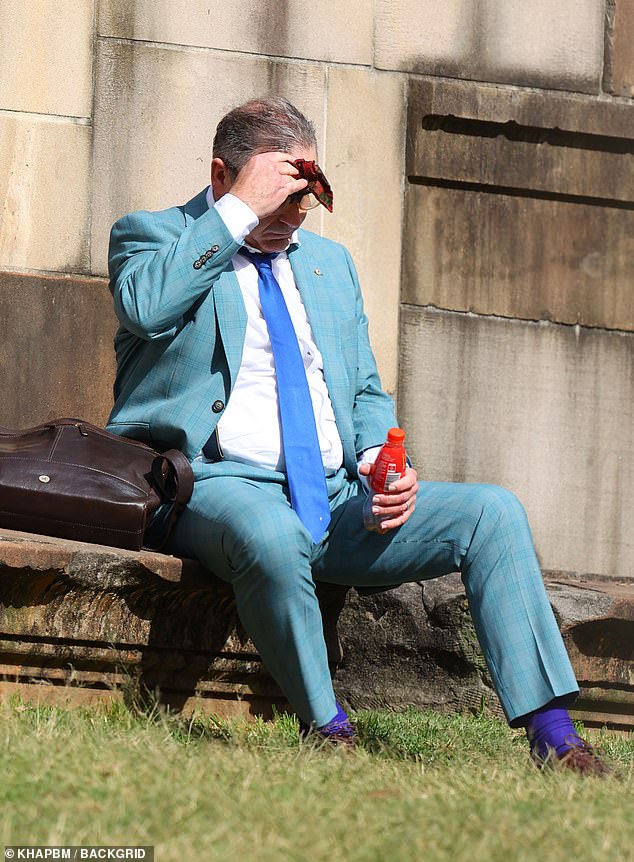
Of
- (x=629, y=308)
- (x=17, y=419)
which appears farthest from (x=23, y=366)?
(x=629, y=308)

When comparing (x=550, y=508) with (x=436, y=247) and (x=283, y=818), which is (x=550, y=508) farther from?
(x=283, y=818)

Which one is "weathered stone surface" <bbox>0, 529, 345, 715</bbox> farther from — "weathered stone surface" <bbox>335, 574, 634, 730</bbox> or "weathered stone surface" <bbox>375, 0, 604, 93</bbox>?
"weathered stone surface" <bbox>375, 0, 604, 93</bbox>

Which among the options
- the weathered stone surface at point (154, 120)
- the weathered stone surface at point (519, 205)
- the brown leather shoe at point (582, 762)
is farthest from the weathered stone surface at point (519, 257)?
the brown leather shoe at point (582, 762)

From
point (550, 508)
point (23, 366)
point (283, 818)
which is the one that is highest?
point (23, 366)

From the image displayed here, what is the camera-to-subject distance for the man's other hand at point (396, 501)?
3.13 metres

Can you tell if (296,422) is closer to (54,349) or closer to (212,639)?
(212,639)

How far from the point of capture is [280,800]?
2.20m

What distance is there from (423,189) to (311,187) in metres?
1.45

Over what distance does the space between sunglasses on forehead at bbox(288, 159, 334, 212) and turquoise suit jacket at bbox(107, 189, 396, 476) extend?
10.4 inches

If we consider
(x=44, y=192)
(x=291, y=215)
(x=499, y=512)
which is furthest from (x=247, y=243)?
(x=44, y=192)

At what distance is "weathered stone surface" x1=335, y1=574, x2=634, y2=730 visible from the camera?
3.75 meters

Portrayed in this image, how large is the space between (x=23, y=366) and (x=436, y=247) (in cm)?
169

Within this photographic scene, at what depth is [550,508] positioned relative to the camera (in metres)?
4.76

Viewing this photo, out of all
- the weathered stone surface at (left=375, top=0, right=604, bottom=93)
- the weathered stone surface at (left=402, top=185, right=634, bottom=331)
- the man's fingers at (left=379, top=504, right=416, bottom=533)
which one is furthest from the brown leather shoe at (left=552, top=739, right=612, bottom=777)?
the weathered stone surface at (left=375, top=0, right=604, bottom=93)
